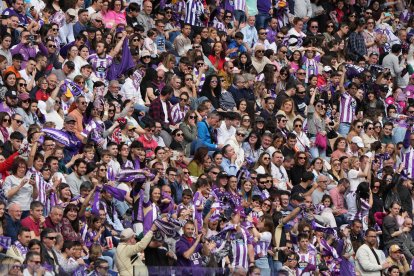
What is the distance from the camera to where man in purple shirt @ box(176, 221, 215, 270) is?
2081 cm

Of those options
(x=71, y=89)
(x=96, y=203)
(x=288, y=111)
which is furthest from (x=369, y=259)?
(x=71, y=89)

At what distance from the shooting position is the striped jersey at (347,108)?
28.8m

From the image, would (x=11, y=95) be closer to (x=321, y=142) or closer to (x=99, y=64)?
(x=99, y=64)

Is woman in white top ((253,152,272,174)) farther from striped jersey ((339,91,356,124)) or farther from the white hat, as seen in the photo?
striped jersey ((339,91,356,124))

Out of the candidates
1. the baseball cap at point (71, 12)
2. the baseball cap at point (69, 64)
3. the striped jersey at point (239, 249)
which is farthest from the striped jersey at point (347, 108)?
the striped jersey at point (239, 249)

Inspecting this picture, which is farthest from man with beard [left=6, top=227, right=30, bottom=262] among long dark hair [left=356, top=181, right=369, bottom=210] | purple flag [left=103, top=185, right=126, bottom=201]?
long dark hair [left=356, top=181, right=369, bottom=210]

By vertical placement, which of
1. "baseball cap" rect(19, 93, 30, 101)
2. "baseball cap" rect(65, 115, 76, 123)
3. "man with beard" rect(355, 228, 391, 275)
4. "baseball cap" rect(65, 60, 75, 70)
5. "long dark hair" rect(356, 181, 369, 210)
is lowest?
"man with beard" rect(355, 228, 391, 275)

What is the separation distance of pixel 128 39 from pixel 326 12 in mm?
7319

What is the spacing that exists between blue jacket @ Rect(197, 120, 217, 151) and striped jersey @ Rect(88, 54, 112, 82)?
1713 millimetres

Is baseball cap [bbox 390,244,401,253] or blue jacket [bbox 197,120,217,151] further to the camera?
blue jacket [bbox 197,120,217,151]

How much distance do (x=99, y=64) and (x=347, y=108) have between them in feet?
17.4

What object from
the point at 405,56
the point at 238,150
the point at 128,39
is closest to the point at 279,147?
the point at 238,150

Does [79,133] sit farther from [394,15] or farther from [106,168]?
[394,15]

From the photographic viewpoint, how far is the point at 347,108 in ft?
95.0
